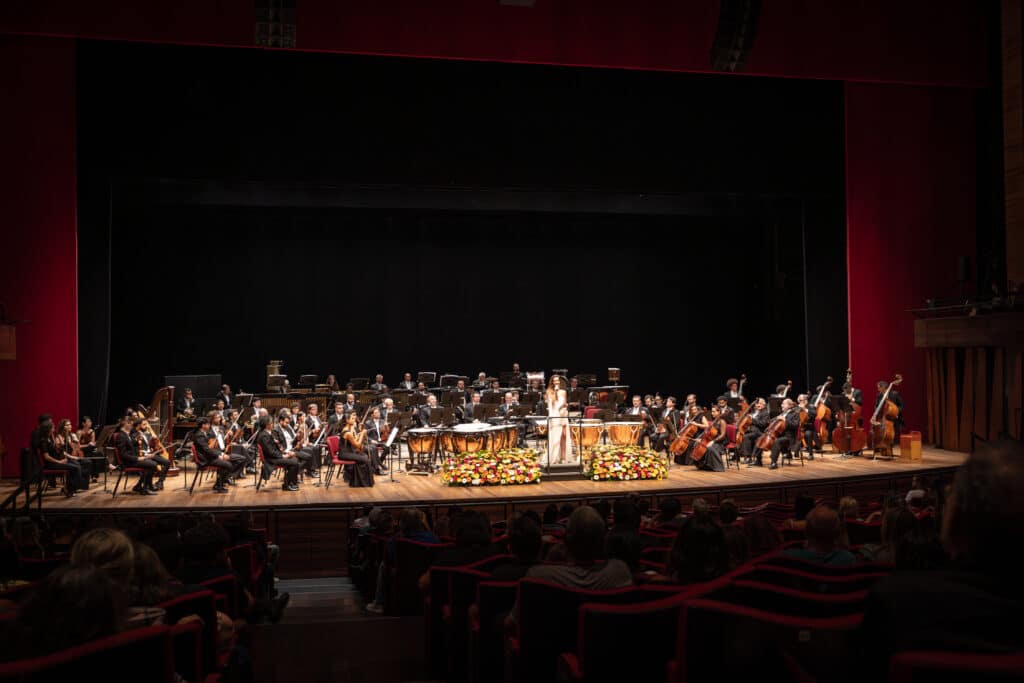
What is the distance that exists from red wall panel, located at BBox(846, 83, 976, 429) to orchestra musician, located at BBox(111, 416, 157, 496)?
512 inches

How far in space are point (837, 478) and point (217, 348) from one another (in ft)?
45.9

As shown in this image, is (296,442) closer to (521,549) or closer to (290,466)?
(290,466)

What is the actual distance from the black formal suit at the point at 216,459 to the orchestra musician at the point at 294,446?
2.12ft

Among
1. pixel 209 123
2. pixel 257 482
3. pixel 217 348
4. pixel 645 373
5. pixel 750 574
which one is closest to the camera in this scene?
pixel 750 574

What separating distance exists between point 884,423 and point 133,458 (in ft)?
37.4

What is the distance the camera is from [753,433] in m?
14.6

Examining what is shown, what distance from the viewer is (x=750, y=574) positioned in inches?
119

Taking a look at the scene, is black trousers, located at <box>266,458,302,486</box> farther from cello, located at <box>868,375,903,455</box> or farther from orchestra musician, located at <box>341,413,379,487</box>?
cello, located at <box>868,375,903,455</box>

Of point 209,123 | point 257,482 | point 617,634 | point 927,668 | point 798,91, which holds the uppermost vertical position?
point 798,91

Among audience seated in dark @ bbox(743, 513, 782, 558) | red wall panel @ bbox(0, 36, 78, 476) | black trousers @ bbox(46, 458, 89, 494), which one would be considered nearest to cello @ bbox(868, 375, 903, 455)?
audience seated in dark @ bbox(743, 513, 782, 558)

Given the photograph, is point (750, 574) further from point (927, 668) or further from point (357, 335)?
point (357, 335)

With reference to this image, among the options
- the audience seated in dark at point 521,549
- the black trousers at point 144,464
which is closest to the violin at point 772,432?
the black trousers at point 144,464

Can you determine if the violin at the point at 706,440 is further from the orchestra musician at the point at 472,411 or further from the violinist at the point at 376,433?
the violinist at the point at 376,433

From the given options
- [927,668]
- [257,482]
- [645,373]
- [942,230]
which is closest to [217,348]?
[257,482]
